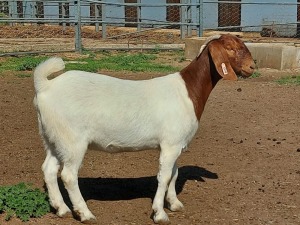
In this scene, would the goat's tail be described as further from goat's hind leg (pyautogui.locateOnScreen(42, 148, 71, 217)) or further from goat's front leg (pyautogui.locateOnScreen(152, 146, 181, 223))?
goat's front leg (pyautogui.locateOnScreen(152, 146, 181, 223))

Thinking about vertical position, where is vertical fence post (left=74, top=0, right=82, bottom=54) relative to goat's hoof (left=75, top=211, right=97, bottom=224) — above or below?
above

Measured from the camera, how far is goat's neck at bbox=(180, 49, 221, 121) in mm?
5160

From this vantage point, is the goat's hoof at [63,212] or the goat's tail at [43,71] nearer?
the goat's tail at [43,71]

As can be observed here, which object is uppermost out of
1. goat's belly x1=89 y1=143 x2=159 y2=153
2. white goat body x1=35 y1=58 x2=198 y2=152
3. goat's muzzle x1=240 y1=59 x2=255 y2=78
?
goat's muzzle x1=240 y1=59 x2=255 y2=78

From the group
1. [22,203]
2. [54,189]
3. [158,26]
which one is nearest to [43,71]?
[54,189]

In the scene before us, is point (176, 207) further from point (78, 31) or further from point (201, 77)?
point (78, 31)

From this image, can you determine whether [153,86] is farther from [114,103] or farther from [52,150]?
[52,150]

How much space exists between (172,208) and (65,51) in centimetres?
1204

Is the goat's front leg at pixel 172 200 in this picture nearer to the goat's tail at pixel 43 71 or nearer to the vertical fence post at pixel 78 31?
the goat's tail at pixel 43 71

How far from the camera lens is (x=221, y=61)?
202 inches

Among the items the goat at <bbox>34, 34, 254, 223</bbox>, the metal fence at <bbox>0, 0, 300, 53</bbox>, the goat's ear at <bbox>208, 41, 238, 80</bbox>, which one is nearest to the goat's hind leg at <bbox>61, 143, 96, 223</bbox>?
the goat at <bbox>34, 34, 254, 223</bbox>

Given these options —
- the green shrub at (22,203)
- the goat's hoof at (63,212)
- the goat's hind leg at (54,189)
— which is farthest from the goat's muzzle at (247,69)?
the green shrub at (22,203)

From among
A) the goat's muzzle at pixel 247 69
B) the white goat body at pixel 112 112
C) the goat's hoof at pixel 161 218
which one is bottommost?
the goat's hoof at pixel 161 218

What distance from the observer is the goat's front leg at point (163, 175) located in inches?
195
